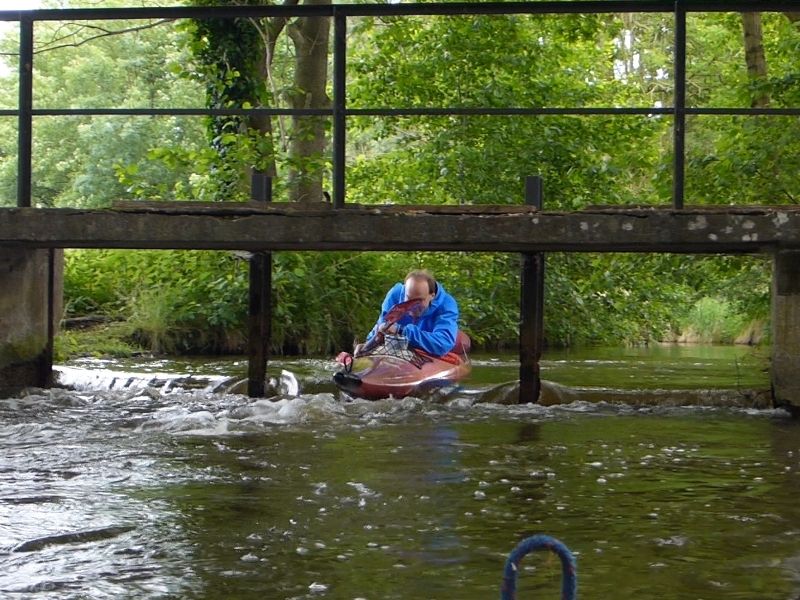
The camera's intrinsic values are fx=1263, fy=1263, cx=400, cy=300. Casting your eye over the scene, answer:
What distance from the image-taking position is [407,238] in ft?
33.1

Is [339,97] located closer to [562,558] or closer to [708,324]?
[562,558]

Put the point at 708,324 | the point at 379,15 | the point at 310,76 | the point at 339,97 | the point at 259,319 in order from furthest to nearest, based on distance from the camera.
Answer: the point at 708,324 < the point at 310,76 < the point at 259,319 < the point at 339,97 < the point at 379,15

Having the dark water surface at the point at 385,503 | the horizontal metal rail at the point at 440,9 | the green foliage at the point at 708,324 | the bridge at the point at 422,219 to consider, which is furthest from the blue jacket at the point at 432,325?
the green foliage at the point at 708,324

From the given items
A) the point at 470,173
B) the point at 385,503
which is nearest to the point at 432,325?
the point at 385,503

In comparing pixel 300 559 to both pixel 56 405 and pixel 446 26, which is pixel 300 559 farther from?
pixel 446 26

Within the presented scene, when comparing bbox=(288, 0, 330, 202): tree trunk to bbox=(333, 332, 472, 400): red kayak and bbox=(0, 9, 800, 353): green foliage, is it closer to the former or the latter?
bbox=(0, 9, 800, 353): green foliage

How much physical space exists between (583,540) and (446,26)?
16.0m

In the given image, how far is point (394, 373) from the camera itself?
1185cm

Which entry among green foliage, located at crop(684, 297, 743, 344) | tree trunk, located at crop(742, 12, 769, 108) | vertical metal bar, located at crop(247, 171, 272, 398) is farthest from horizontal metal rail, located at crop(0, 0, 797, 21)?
green foliage, located at crop(684, 297, 743, 344)

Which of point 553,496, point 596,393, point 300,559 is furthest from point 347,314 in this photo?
point 300,559

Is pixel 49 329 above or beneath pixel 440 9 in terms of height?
beneath

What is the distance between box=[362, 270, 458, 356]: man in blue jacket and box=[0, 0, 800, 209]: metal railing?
94.5 inches

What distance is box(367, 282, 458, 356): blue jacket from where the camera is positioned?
1224 centimetres

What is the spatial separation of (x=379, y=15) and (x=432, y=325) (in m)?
4.03
